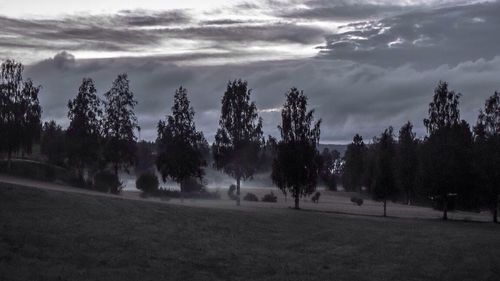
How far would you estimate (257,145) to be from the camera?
62.0m

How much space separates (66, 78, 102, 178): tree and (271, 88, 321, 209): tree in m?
22.2

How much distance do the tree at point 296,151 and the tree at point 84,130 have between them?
22.2 metres

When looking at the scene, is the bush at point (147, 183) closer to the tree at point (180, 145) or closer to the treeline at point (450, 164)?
the tree at point (180, 145)

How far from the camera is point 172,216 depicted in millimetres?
32000

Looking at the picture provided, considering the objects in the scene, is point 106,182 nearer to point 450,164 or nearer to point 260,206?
point 260,206

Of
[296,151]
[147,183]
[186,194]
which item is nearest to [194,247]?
[296,151]

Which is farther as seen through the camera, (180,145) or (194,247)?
(180,145)

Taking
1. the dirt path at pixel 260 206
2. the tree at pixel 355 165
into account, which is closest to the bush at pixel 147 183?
the dirt path at pixel 260 206

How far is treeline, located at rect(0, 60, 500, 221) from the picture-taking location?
54.4m

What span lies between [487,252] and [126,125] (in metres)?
44.0

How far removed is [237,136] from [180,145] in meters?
6.32

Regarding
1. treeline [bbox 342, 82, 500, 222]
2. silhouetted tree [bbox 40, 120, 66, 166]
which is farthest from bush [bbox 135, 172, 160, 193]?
treeline [bbox 342, 82, 500, 222]

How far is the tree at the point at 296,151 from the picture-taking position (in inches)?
2283

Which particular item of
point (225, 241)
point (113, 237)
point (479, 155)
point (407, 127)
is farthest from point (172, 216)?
point (407, 127)
